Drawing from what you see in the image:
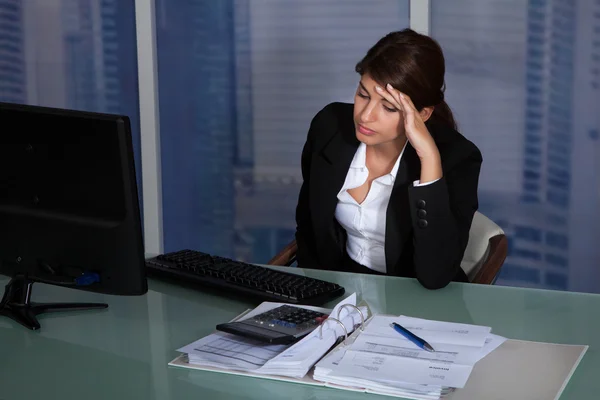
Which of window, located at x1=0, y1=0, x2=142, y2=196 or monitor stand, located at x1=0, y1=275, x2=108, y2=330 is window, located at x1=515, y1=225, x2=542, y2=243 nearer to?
window, located at x1=0, y1=0, x2=142, y2=196

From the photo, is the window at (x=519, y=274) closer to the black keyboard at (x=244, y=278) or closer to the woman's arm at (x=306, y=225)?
the woman's arm at (x=306, y=225)

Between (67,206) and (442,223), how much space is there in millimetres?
899

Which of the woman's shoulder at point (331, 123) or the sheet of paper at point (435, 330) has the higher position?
the woman's shoulder at point (331, 123)

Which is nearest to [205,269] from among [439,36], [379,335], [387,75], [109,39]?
[379,335]

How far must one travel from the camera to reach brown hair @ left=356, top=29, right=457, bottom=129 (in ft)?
7.75

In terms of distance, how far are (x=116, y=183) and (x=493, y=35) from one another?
2161 mm

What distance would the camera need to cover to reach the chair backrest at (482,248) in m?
2.39

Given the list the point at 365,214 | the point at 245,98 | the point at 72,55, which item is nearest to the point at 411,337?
the point at 365,214

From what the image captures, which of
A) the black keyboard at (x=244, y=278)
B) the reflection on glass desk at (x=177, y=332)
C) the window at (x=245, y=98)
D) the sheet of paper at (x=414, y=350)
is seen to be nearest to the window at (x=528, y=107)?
the window at (x=245, y=98)

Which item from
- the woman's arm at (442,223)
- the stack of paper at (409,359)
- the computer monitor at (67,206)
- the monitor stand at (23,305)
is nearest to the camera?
the stack of paper at (409,359)

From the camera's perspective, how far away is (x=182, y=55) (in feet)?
12.9

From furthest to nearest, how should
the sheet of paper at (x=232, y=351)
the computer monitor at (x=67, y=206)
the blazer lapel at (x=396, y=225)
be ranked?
1. the blazer lapel at (x=396, y=225)
2. the computer monitor at (x=67, y=206)
3. the sheet of paper at (x=232, y=351)

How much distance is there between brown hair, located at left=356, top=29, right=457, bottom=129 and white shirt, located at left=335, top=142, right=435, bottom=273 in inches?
7.0

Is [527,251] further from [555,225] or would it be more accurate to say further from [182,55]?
[182,55]
